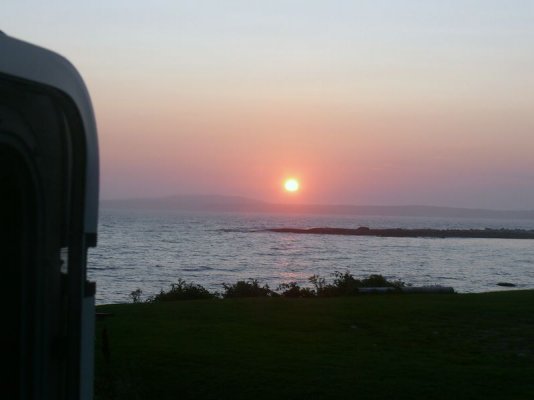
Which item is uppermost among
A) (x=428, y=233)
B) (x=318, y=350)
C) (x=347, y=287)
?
(x=428, y=233)

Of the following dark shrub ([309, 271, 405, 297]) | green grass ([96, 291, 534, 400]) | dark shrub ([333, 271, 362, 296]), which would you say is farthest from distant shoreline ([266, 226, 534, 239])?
green grass ([96, 291, 534, 400])

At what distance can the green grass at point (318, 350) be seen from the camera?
7891 mm

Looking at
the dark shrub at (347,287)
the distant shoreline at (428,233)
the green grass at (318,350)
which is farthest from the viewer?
the distant shoreline at (428,233)

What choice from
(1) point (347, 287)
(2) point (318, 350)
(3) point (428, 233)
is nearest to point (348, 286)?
(1) point (347, 287)

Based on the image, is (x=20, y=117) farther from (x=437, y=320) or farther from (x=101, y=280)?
(x=101, y=280)

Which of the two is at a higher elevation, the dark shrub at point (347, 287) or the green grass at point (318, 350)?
the dark shrub at point (347, 287)

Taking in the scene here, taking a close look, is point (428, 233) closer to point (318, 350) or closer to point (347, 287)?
point (347, 287)

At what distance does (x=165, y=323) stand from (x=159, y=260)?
36.0m

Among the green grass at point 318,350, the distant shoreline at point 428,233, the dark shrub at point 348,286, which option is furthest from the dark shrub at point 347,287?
the distant shoreline at point 428,233

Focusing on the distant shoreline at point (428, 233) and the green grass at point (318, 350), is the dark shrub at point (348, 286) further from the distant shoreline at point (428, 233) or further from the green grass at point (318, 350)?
the distant shoreline at point (428, 233)

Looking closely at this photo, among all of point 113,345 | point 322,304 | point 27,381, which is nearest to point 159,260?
point 322,304

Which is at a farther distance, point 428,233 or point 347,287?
point 428,233

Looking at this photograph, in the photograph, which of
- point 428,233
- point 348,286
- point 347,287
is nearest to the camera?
point 347,287

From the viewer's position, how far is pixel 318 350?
9758 mm
